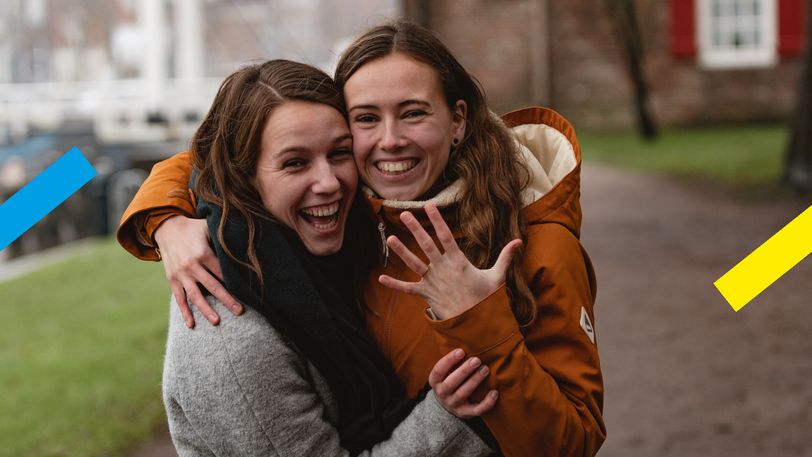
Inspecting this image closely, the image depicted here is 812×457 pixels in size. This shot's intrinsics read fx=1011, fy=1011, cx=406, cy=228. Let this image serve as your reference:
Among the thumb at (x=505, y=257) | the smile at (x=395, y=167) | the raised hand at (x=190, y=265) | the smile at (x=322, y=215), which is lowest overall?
the raised hand at (x=190, y=265)

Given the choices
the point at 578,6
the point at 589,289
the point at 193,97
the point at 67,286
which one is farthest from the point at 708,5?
the point at 589,289

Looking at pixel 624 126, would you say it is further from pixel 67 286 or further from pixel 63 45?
pixel 63 45

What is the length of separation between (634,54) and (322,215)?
1741 cm

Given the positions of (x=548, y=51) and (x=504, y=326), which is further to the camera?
(x=548, y=51)

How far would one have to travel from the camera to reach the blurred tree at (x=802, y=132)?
11586 millimetres

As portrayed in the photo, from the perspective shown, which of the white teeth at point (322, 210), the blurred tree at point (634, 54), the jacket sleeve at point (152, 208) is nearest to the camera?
the white teeth at point (322, 210)

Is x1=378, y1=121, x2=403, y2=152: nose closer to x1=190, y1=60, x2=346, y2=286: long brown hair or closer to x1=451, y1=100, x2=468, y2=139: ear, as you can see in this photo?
x1=190, y1=60, x2=346, y2=286: long brown hair

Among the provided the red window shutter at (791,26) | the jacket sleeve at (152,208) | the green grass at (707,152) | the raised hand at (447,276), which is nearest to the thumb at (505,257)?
the raised hand at (447,276)

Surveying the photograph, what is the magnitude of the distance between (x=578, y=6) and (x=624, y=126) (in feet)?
8.91

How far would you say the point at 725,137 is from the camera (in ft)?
60.5

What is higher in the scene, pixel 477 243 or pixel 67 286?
pixel 477 243

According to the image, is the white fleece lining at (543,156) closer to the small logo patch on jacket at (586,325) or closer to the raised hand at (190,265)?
the small logo patch on jacket at (586,325)

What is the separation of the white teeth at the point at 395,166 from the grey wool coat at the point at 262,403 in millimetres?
449

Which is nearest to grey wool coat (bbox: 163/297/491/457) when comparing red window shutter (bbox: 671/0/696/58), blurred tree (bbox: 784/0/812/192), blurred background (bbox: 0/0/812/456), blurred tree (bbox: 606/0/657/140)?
blurred background (bbox: 0/0/812/456)
